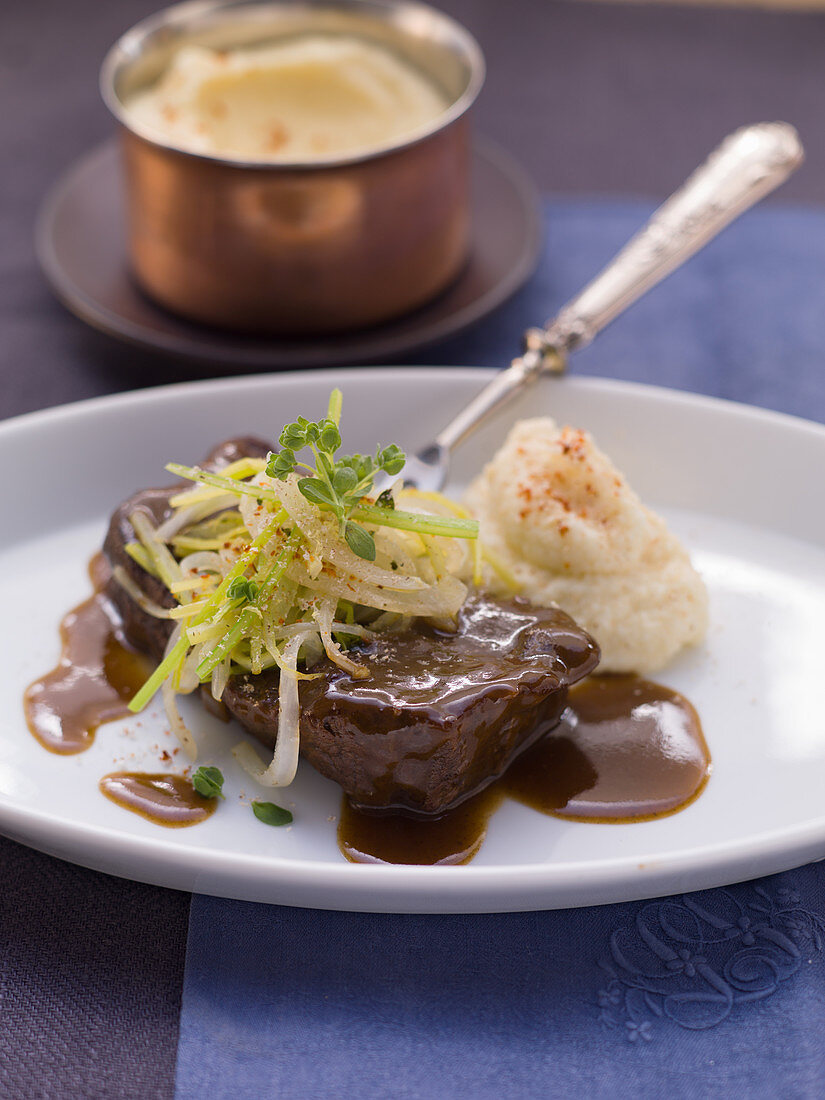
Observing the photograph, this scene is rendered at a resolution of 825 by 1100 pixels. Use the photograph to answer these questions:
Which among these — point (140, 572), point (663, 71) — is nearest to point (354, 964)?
point (140, 572)

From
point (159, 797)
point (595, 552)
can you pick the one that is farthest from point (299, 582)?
point (595, 552)

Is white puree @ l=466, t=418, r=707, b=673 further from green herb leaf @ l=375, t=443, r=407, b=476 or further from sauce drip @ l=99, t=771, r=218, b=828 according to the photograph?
sauce drip @ l=99, t=771, r=218, b=828

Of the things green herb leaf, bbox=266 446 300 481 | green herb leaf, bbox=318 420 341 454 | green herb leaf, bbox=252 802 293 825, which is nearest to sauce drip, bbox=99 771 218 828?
green herb leaf, bbox=252 802 293 825

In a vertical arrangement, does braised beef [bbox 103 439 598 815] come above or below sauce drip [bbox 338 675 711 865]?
above

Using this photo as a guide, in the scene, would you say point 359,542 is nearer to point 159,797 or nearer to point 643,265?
point 159,797

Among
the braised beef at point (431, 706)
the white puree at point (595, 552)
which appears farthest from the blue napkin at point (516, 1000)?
the white puree at point (595, 552)

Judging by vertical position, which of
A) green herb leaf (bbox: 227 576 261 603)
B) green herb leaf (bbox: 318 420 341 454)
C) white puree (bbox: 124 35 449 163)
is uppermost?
white puree (bbox: 124 35 449 163)

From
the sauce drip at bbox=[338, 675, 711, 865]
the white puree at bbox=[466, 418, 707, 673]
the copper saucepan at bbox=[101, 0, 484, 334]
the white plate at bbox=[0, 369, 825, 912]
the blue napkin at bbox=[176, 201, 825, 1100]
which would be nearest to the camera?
the blue napkin at bbox=[176, 201, 825, 1100]

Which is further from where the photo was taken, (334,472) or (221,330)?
(221,330)
